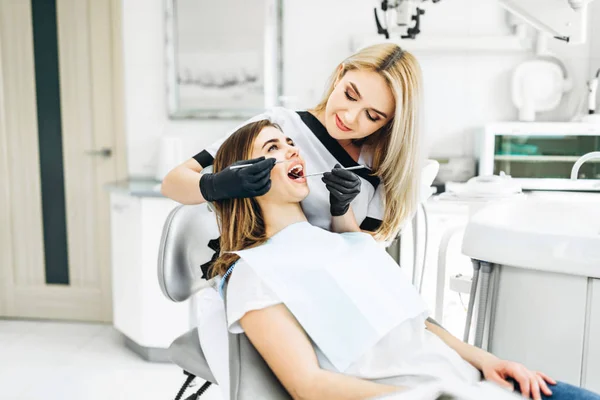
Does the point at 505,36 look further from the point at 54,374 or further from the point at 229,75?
the point at 54,374

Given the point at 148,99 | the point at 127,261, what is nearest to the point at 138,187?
the point at 127,261

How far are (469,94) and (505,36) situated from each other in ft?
1.15

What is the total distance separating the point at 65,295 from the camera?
11.6ft

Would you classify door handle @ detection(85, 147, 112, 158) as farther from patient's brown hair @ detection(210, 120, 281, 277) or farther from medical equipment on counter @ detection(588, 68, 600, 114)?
medical equipment on counter @ detection(588, 68, 600, 114)

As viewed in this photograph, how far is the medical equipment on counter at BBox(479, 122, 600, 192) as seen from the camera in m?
2.65

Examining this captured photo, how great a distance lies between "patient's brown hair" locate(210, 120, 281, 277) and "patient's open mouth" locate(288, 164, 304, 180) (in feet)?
0.33

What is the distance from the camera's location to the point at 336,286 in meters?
1.08

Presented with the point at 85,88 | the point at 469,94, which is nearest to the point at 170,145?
the point at 85,88

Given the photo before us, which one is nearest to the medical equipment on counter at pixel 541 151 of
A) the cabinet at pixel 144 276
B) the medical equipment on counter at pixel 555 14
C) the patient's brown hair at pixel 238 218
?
the medical equipment on counter at pixel 555 14

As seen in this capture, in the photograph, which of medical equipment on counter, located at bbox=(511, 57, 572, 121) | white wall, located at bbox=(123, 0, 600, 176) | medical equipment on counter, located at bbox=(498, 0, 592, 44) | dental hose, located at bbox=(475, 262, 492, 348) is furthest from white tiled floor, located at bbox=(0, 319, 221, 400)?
medical equipment on counter, located at bbox=(511, 57, 572, 121)

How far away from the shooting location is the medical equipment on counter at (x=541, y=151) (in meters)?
2.65

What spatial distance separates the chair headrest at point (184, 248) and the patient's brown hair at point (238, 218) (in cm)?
21

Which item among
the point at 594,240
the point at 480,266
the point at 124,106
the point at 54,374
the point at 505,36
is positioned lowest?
the point at 54,374

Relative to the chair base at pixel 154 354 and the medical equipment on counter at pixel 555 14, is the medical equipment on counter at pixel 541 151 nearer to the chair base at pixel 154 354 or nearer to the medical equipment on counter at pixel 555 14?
the medical equipment on counter at pixel 555 14
